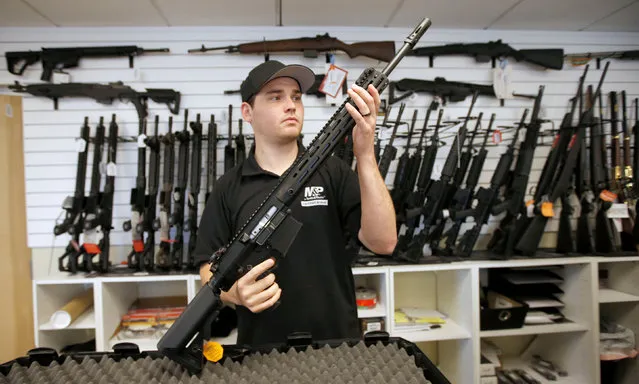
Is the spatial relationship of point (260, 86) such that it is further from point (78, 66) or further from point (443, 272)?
point (78, 66)

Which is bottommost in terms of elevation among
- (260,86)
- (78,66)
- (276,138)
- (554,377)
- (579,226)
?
(554,377)

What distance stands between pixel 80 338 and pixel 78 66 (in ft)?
7.01

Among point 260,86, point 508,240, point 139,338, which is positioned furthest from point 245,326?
point 508,240

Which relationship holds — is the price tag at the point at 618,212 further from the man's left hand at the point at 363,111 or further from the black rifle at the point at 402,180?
→ the man's left hand at the point at 363,111

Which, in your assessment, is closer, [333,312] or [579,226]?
[333,312]

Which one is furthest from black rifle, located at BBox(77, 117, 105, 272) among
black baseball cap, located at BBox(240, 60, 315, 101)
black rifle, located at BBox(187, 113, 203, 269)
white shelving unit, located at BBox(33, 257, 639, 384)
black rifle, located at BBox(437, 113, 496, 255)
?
black rifle, located at BBox(437, 113, 496, 255)

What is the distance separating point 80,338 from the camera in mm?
2654

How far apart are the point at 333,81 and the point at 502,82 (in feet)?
4.68

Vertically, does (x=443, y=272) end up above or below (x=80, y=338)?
above

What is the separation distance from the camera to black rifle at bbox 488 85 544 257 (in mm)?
2539

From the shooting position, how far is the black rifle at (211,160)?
2.55m

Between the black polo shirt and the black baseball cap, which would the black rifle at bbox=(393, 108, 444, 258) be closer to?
the black polo shirt

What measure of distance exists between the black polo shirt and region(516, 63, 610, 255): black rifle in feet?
5.79

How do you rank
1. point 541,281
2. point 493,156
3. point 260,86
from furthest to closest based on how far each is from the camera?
point 493,156 → point 541,281 → point 260,86
